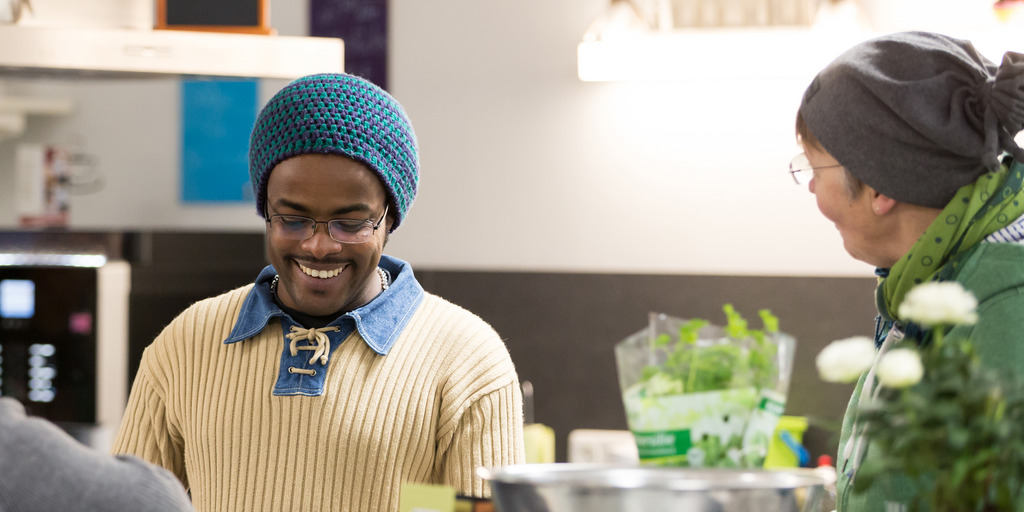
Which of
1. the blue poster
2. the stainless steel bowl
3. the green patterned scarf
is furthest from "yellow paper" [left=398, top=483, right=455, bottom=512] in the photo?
the blue poster

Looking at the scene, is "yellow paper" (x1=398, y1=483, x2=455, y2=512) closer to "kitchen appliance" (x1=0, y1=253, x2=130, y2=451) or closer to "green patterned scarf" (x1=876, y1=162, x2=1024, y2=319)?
"green patterned scarf" (x1=876, y1=162, x2=1024, y2=319)

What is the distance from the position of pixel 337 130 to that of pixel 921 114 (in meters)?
0.66

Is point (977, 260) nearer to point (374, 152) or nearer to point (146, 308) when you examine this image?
point (374, 152)

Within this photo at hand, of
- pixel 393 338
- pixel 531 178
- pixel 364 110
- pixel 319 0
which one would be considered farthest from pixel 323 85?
pixel 319 0

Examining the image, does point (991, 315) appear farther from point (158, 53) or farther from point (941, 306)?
point (158, 53)

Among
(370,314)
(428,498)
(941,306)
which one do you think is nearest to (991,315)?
(941,306)

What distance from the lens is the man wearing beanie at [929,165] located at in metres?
1.04

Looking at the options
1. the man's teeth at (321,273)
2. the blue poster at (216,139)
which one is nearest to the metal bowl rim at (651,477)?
the man's teeth at (321,273)

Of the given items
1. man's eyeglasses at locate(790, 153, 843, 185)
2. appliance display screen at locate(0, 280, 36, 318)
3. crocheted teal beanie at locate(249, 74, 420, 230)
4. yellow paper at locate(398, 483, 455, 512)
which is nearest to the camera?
yellow paper at locate(398, 483, 455, 512)

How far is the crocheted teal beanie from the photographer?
3.71 ft

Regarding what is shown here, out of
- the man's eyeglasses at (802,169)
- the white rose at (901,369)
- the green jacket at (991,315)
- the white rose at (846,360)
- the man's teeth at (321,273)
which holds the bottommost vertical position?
the man's teeth at (321,273)

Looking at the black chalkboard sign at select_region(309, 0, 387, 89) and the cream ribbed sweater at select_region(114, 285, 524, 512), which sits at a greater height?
the black chalkboard sign at select_region(309, 0, 387, 89)

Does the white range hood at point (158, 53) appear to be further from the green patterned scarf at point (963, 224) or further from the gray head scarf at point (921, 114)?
the green patterned scarf at point (963, 224)

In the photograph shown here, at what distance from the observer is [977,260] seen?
1047 millimetres
